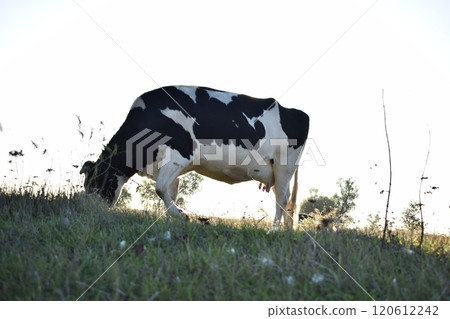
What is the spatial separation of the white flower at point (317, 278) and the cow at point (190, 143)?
3.65m

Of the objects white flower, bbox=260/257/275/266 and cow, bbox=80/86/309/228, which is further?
cow, bbox=80/86/309/228

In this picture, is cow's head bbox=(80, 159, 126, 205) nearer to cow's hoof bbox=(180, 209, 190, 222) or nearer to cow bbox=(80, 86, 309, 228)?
cow bbox=(80, 86, 309, 228)

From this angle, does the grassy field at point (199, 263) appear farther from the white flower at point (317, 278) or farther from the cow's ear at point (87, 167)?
the cow's ear at point (87, 167)

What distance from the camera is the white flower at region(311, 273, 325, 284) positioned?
3.62m

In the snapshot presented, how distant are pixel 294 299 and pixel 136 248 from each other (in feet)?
5.84

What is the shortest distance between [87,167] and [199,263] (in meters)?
4.93

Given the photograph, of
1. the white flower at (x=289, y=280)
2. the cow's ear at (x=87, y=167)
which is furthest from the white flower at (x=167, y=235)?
the cow's ear at (x=87, y=167)

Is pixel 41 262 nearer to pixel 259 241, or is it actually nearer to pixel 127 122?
pixel 259 241

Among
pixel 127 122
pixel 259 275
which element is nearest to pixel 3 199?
pixel 127 122

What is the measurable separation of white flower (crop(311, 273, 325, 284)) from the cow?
3647 millimetres

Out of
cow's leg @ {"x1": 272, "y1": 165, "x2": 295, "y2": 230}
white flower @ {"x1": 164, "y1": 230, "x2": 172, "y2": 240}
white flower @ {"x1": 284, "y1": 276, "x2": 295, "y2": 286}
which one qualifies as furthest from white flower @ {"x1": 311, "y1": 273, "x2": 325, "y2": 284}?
cow's leg @ {"x1": 272, "y1": 165, "x2": 295, "y2": 230}

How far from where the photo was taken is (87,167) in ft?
26.9

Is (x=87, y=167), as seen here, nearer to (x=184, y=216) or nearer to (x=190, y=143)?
(x=190, y=143)
